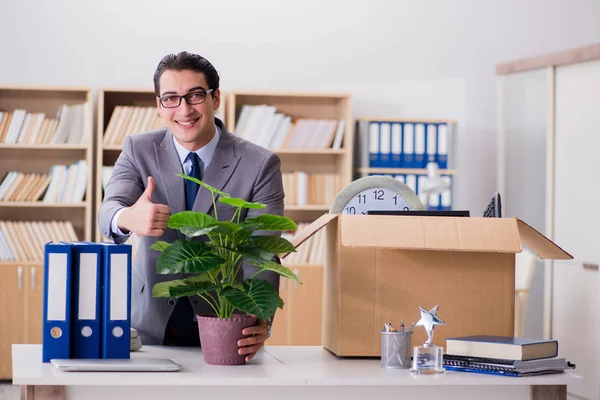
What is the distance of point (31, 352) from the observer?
2162 mm

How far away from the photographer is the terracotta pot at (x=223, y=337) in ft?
6.57

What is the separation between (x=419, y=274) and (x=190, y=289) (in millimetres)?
605

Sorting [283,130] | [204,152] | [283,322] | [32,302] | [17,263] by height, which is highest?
[283,130]

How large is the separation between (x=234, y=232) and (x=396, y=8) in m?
4.52

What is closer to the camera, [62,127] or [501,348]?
[501,348]

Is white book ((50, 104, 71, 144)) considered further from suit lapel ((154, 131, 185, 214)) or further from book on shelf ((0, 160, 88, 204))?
Result: suit lapel ((154, 131, 185, 214))

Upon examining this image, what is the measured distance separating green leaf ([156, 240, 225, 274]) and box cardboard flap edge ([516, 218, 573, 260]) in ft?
2.67

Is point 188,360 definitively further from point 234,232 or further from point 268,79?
point 268,79

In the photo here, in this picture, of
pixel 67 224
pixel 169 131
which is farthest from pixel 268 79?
pixel 169 131

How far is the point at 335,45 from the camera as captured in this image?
6.13 metres

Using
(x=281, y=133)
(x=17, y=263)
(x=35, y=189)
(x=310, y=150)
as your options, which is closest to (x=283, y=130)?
(x=281, y=133)

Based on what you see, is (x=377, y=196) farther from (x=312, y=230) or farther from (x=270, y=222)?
(x=270, y=222)

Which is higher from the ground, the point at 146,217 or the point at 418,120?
the point at 418,120

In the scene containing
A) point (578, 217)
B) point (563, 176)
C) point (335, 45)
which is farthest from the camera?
point (335, 45)
